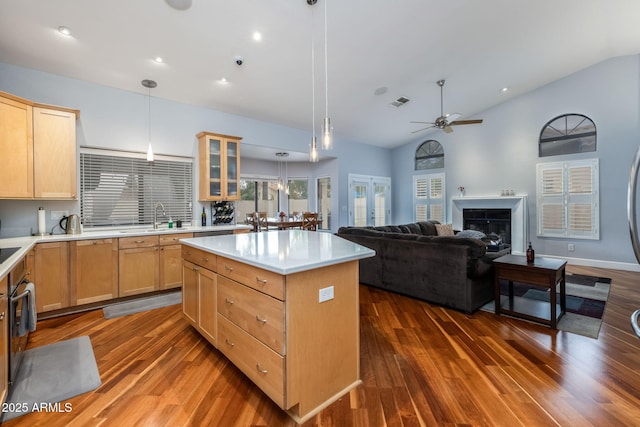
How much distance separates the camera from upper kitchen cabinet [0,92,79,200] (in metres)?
3.00

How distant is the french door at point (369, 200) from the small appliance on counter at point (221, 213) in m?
3.44

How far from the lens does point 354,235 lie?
15.3 ft

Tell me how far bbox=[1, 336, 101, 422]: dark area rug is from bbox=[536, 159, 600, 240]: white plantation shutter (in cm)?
768

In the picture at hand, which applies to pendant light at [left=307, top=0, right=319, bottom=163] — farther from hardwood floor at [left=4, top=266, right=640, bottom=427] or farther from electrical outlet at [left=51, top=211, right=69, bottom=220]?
electrical outlet at [left=51, top=211, right=69, bottom=220]

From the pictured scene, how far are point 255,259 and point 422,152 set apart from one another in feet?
24.8

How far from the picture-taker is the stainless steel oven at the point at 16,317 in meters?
1.94

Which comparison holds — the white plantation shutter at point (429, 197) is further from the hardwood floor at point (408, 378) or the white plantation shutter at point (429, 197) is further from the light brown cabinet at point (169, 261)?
the light brown cabinet at point (169, 261)

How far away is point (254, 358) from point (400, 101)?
541 cm

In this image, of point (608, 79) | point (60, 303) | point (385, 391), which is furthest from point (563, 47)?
point (60, 303)

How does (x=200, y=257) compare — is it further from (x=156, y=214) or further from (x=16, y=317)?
(x=156, y=214)

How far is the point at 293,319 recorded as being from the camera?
5.42 feet

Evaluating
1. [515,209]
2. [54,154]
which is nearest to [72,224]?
[54,154]

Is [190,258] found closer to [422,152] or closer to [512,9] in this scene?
[512,9]

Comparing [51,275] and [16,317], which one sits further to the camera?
[51,275]
